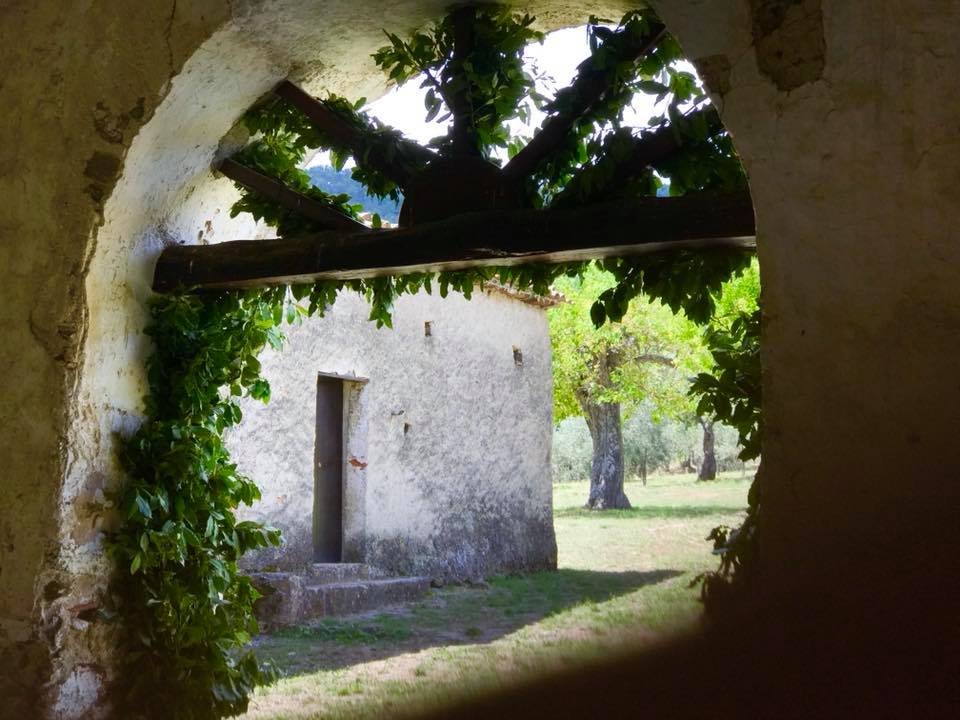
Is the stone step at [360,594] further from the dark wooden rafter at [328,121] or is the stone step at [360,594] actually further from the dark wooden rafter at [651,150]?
the dark wooden rafter at [651,150]

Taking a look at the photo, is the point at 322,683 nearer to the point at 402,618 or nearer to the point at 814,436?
the point at 402,618

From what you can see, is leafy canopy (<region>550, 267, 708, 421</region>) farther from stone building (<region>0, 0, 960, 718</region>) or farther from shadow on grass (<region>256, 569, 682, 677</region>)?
stone building (<region>0, 0, 960, 718</region>)

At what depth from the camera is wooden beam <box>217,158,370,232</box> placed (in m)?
3.18

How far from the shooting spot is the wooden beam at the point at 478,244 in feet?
7.68

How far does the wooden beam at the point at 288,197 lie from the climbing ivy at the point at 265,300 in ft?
0.24

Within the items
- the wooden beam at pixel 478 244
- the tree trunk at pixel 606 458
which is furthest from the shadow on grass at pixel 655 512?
the wooden beam at pixel 478 244

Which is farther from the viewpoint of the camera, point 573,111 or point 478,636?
point 478,636

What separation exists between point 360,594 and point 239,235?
3.66 meters

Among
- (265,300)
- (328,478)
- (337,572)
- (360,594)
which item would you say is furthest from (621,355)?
(265,300)

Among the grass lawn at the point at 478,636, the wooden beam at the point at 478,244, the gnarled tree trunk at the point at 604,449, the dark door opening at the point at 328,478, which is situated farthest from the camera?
the gnarled tree trunk at the point at 604,449

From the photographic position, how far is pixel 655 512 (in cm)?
1620

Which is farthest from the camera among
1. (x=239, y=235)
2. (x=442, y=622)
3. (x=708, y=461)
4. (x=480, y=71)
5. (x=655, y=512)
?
(x=708, y=461)

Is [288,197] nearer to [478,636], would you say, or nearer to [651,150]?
[651,150]

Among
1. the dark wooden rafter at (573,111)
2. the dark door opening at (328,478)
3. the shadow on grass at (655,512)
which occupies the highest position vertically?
the dark wooden rafter at (573,111)
